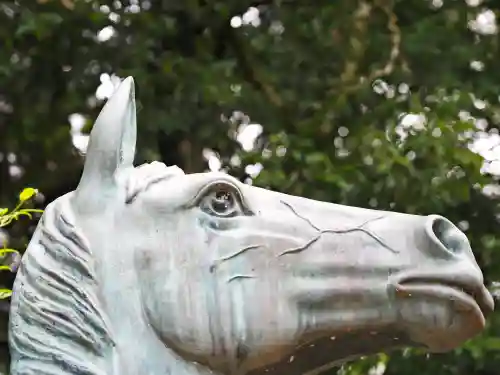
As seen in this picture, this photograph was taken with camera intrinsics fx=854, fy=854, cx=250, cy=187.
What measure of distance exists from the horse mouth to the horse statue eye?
10.3 inches

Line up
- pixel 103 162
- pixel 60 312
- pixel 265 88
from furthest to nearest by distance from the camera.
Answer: pixel 265 88
pixel 103 162
pixel 60 312

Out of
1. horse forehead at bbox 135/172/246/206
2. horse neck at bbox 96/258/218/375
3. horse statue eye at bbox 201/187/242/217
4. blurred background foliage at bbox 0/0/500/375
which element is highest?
horse forehead at bbox 135/172/246/206

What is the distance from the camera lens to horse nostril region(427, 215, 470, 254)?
1.19 meters

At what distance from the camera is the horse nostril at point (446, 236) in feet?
3.89

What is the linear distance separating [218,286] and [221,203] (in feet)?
0.43

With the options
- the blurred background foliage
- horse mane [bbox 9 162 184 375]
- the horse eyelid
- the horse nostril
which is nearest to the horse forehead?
the horse eyelid

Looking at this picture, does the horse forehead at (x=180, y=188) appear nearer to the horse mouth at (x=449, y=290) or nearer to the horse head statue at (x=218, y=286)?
the horse head statue at (x=218, y=286)

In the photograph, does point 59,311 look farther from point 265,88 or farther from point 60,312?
point 265,88

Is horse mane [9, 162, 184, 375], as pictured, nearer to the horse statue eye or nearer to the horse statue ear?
the horse statue ear

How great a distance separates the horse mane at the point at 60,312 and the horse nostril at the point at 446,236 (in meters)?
0.47

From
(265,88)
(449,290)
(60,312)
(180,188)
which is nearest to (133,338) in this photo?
(60,312)

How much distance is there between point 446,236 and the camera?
3.94 ft

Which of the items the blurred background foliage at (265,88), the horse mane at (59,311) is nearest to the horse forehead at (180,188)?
the horse mane at (59,311)

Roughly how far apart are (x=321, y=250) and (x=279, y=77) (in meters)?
2.94
